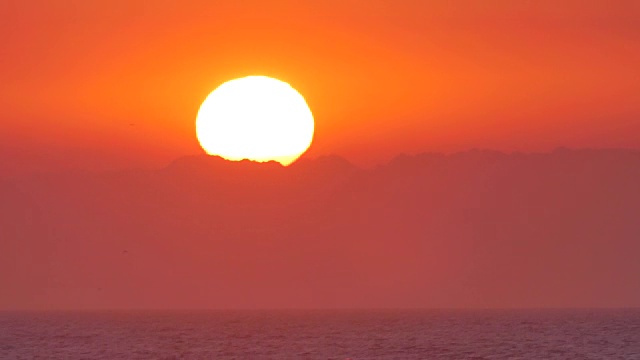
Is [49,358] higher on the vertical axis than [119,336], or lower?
lower

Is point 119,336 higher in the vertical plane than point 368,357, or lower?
higher

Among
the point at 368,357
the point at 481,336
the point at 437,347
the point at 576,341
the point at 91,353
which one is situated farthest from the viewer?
the point at 481,336

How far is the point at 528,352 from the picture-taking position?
147500mm

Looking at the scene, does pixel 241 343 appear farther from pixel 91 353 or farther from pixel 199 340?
pixel 91 353

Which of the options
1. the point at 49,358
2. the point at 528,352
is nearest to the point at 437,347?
the point at 528,352

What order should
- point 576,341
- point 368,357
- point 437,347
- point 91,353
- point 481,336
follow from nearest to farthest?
point 368,357 < point 91,353 < point 437,347 < point 576,341 < point 481,336

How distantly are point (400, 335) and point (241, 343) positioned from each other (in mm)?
29724

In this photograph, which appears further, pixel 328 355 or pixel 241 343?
pixel 241 343

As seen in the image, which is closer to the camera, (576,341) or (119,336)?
(576,341)

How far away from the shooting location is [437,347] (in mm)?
157625

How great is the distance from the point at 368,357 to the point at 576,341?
42784mm

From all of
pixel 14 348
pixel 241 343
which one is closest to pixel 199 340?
pixel 241 343

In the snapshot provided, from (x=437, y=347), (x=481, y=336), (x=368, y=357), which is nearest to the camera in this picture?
(x=368, y=357)

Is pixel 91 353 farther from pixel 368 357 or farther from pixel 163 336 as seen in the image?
pixel 163 336
